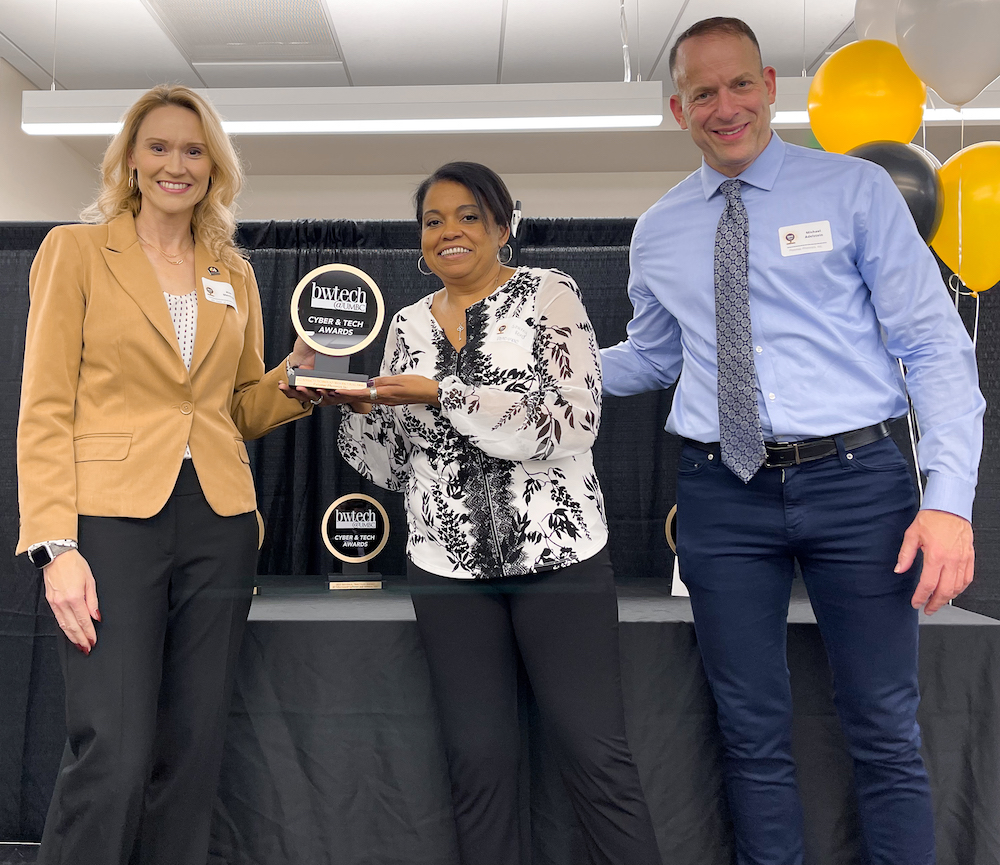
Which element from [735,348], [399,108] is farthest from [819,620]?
[399,108]

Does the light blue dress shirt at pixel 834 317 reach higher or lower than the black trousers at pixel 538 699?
higher

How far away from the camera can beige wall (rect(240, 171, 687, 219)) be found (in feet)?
21.3

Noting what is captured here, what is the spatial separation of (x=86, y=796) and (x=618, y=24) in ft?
15.6

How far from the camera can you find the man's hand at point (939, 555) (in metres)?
1.33

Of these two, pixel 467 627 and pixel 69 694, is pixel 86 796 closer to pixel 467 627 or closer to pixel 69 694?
pixel 69 694

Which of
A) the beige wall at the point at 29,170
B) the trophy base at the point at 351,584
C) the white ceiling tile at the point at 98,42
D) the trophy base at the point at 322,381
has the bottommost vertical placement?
the trophy base at the point at 351,584

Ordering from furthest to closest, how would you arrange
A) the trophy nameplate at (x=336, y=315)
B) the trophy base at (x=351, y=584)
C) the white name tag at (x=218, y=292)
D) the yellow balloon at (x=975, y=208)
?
1. the trophy base at (x=351, y=584)
2. the yellow balloon at (x=975, y=208)
3. the trophy nameplate at (x=336, y=315)
4. the white name tag at (x=218, y=292)

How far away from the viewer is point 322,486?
8.41 feet

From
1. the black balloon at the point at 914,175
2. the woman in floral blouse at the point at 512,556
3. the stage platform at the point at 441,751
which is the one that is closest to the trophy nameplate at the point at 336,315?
the woman in floral blouse at the point at 512,556

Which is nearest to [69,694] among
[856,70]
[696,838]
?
[696,838]

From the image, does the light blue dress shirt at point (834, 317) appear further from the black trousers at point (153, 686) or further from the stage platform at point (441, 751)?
the black trousers at point (153, 686)

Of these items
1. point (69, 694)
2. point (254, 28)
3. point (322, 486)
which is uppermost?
point (254, 28)

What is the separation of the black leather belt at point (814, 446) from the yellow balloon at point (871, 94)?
98cm

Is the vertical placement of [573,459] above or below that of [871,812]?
above
